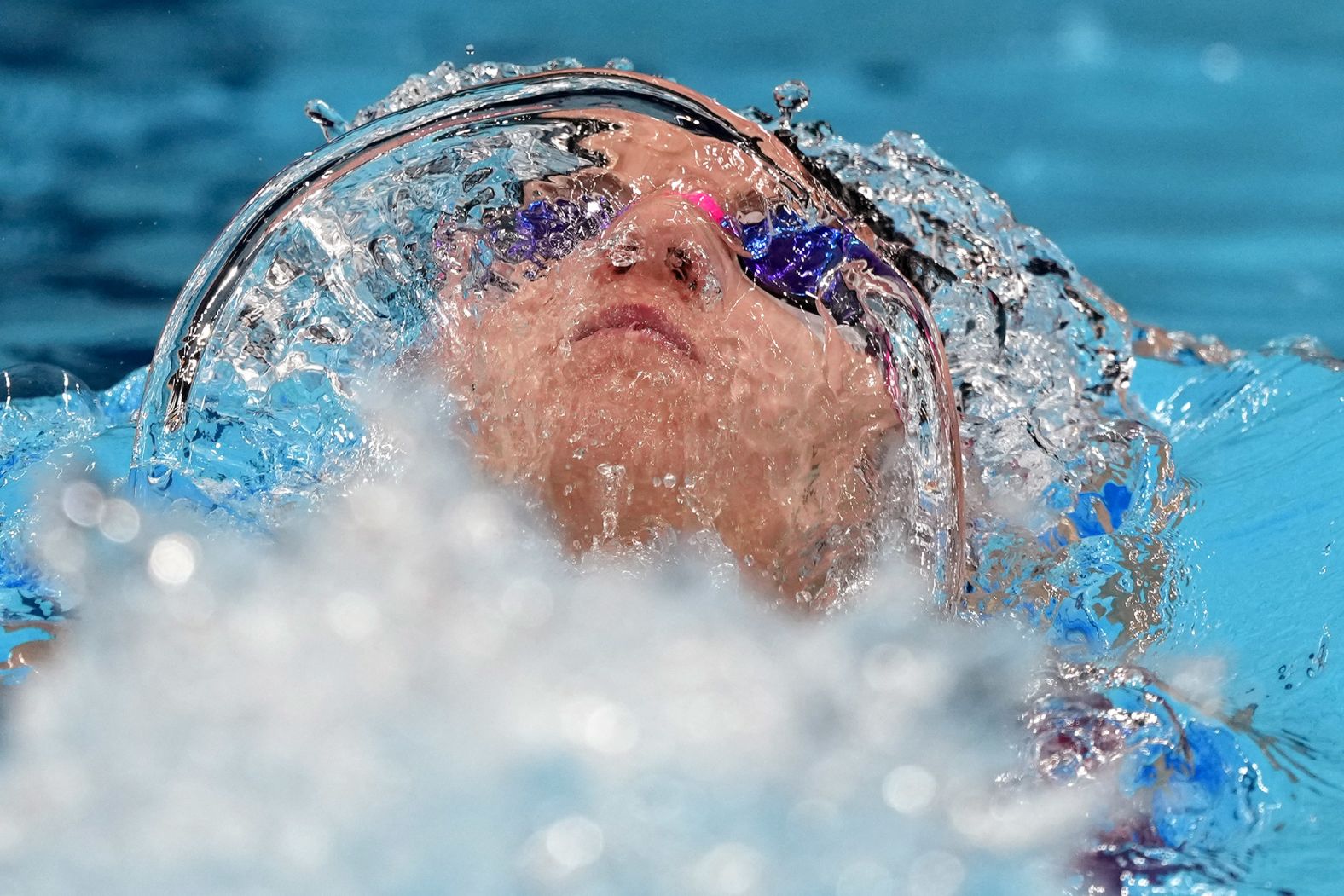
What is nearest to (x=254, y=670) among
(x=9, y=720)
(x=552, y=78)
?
(x=9, y=720)

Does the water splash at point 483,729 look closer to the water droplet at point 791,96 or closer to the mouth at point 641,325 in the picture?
the mouth at point 641,325

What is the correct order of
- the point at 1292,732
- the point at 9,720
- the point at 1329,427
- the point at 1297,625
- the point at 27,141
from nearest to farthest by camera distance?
1. the point at 9,720
2. the point at 1292,732
3. the point at 1297,625
4. the point at 1329,427
5. the point at 27,141

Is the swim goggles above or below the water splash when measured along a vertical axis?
above

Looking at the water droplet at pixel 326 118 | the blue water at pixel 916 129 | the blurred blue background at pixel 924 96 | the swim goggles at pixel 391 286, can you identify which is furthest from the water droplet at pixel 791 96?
the blurred blue background at pixel 924 96

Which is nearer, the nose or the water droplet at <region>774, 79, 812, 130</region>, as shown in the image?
the nose

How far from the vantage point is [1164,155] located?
223 centimetres

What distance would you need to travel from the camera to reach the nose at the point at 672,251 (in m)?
0.84

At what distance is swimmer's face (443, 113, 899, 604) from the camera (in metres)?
0.84

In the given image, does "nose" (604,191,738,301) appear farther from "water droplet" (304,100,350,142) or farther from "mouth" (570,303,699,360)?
"water droplet" (304,100,350,142)

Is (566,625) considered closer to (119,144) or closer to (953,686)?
(953,686)

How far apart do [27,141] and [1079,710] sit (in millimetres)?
1720

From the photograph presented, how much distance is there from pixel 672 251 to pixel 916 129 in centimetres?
151

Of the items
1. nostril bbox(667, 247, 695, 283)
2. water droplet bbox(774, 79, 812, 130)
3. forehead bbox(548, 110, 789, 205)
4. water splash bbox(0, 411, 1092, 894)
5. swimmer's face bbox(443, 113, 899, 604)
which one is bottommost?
water splash bbox(0, 411, 1092, 894)

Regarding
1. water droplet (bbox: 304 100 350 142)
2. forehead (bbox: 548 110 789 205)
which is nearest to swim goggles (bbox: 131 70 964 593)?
forehead (bbox: 548 110 789 205)
